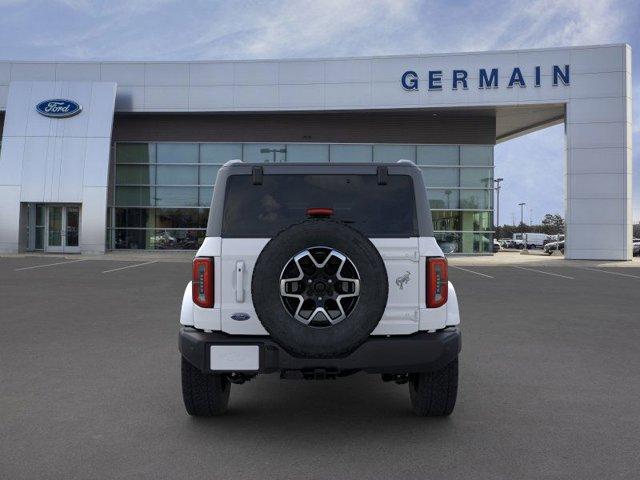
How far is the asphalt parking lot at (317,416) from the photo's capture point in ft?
11.3

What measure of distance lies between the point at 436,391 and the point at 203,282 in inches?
72.4

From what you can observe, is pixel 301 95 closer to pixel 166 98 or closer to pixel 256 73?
pixel 256 73

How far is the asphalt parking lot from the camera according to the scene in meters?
3.44

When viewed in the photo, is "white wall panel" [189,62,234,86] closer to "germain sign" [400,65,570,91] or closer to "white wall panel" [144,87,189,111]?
"white wall panel" [144,87,189,111]

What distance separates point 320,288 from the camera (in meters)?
3.57

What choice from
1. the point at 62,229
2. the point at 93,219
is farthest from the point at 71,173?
the point at 62,229

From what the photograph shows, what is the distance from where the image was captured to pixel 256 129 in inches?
1170

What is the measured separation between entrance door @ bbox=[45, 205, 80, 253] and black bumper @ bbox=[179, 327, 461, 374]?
90.2 ft

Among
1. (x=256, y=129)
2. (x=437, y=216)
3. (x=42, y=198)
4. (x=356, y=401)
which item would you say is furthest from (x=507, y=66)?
(x=356, y=401)

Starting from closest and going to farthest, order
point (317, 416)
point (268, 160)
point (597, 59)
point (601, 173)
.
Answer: point (317, 416) → point (601, 173) → point (597, 59) → point (268, 160)

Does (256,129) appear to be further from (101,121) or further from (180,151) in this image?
(101,121)

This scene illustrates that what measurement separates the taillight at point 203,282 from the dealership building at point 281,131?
24.8 m

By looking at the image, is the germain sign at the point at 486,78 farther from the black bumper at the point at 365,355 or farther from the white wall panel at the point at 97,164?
the black bumper at the point at 365,355

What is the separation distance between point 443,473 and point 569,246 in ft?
85.2
